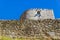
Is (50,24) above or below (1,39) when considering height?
above

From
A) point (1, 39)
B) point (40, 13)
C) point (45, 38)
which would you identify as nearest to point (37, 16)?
point (40, 13)

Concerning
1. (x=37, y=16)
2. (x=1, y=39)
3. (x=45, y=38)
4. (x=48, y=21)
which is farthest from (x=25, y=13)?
(x=1, y=39)

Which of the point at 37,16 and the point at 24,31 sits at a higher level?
the point at 37,16

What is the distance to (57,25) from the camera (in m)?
9.09

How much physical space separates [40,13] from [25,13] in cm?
120

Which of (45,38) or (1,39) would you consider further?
(45,38)

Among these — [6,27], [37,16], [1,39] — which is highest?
[37,16]

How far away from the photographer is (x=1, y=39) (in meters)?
6.99

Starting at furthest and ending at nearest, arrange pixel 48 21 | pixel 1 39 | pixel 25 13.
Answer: pixel 25 13
pixel 48 21
pixel 1 39

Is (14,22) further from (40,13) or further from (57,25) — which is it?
(40,13)

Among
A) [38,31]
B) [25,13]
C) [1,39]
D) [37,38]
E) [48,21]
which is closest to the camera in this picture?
[1,39]

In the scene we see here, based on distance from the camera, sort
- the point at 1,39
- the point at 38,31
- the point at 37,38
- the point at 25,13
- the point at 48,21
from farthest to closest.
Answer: the point at 25,13
the point at 48,21
the point at 38,31
the point at 37,38
the point at 1,39

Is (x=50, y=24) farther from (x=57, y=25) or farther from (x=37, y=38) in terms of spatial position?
(x=37, y=38)

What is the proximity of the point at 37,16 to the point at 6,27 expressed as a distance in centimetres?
695
